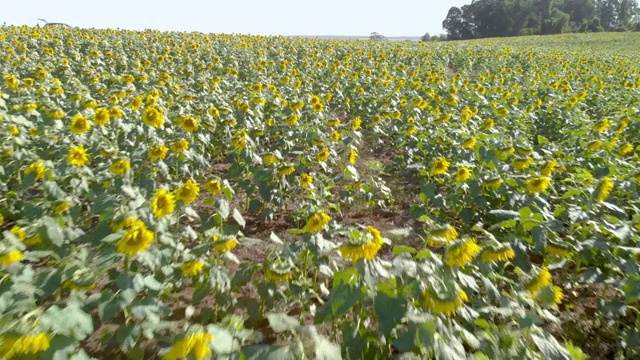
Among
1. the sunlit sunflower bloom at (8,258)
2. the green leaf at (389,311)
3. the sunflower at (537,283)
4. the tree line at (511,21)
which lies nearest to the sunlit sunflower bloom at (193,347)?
the green leaf at (389,311)

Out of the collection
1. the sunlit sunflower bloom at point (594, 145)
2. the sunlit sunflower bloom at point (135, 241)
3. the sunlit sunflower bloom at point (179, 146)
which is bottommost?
the sunlit sunflower bloom at point (594, 145)

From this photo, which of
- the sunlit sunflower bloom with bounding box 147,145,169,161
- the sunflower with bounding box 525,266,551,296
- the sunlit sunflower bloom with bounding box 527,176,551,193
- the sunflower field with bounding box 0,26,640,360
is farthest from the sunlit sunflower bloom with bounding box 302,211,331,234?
the sunlit sunflower bloom with bounding box 527,176,551,193

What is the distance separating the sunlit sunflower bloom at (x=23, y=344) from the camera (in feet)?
4.53

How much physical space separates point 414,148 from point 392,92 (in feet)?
8.23

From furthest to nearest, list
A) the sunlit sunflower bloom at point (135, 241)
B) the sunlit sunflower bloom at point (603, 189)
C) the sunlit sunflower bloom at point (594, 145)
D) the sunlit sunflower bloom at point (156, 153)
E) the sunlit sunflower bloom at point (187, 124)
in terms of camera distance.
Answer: the sunlit sunflower bloom at point (594, 145) < the sunlit sunflower bloom at point (187, 124) < the sunlit sunflower bloom at point (156, 153) < the sunlit sunflower bloom at point (603, 189) < the sunlit sunflower bloom at point (135, 241)

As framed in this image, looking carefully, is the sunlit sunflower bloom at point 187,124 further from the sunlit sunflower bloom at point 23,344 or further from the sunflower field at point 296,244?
the sunlit sunflower bloom at point 23,344

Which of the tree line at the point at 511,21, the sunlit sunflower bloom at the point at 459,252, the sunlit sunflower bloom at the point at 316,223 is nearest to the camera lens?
the sunlit sunflower bloom at the point at 459,252

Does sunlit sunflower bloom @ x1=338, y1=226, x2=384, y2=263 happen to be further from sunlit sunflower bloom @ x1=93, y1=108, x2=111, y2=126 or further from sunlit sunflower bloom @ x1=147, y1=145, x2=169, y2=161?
sunlit sunflower bloom @ x1=93, y1=108, x2=111, y2=126

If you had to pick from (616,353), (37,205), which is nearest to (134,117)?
(37,205)

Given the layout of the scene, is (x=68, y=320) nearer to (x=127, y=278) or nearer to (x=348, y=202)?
(x=127, y=278)

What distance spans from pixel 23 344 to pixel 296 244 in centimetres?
122

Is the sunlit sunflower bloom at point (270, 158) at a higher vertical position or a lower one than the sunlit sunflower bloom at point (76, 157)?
lower

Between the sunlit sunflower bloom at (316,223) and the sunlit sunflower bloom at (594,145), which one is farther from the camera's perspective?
the sunlit sunflower bloom at (594,145)

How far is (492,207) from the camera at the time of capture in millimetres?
3691
